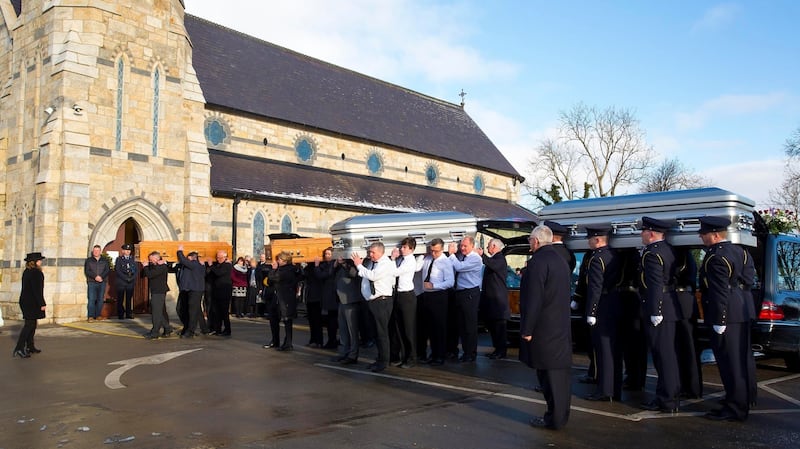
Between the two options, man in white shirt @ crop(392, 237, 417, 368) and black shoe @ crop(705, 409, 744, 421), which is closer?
black shoe @ crop(705, 409, 744, 421)

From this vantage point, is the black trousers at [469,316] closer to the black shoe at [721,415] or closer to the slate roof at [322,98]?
the black shoe at [721,415]

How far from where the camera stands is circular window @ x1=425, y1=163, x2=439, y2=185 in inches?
1388

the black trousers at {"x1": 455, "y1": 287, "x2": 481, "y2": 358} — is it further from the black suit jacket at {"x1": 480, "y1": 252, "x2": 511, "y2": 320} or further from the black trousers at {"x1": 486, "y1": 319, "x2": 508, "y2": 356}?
the black trousers at {"x1": 486, "y1": 319, "x2": 508, "y2": 356}

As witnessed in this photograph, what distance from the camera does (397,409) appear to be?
682 cm

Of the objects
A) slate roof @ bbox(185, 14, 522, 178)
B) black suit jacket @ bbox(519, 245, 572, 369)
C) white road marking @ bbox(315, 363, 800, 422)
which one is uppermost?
slate roof @ bbox(185, 14, 522, 178)

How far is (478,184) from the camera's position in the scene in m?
38.8

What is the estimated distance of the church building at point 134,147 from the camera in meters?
18.0

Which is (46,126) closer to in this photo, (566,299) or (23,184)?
(23,184)

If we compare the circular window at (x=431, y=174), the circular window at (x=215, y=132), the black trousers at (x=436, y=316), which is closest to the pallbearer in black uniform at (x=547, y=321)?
the black trousers at (x=436, y=316)

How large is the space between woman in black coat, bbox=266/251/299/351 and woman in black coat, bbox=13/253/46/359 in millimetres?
4021

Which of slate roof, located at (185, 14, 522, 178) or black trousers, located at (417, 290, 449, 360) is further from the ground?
slate roof, located at (185, 14, 522, 178)

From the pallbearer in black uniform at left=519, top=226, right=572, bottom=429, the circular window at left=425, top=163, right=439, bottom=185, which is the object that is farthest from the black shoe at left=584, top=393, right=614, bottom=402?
the circular window at left=425, top=163, right=439, bottom=185

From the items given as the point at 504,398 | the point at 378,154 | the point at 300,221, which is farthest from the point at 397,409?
the point at 378,154

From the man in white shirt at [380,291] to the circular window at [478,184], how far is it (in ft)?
96.1
